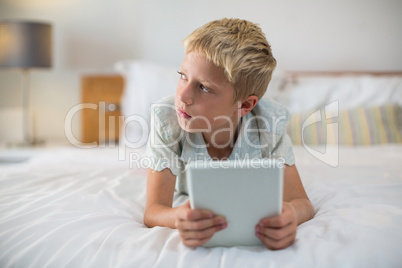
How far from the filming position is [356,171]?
1.38 m

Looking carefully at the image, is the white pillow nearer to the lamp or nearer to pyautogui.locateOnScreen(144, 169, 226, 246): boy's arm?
the lamp

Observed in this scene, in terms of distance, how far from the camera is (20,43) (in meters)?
2.17

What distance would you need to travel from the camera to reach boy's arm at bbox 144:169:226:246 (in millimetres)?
648

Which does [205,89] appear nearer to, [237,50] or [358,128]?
[237,50]

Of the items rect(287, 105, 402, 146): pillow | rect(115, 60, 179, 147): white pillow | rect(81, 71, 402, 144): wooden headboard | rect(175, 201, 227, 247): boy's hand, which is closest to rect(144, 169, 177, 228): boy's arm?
rect(175, 201, 227, 247): boy's hand

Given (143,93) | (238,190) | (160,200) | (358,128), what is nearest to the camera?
(238,190)

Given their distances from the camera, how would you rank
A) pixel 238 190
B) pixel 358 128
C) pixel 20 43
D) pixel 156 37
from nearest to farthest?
pixel 238 190 → pixel 358 128 → pixel 20 43 → pixel 156 37

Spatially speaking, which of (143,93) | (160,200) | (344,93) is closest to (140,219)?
(160,200)

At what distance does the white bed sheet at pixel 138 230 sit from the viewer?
649mm

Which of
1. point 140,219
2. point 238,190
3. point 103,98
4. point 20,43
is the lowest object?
point 140,219

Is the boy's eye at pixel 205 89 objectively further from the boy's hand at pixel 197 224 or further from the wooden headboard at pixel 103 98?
the wooden headboard at pixel 103 98

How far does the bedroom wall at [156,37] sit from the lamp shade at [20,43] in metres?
0.35

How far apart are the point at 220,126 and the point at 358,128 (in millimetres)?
1192

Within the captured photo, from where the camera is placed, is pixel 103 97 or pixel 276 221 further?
pixel 103 97
